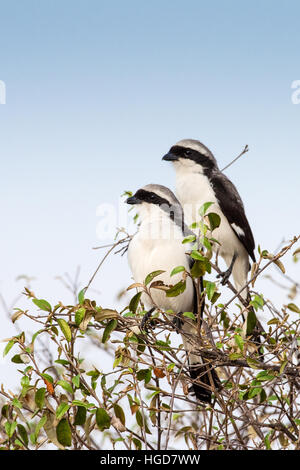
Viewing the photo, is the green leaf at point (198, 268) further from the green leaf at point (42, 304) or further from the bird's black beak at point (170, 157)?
the bird's black beak at point (170, 157)

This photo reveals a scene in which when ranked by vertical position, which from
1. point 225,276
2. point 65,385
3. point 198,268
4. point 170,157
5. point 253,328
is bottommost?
point 65,385

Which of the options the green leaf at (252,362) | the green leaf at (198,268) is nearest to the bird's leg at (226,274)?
the green leaf at (252,362)

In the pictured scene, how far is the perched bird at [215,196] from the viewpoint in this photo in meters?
5.29

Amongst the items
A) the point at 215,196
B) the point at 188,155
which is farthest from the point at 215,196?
the point at 188,155

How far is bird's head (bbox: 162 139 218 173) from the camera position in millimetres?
5332

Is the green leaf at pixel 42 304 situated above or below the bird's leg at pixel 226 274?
below

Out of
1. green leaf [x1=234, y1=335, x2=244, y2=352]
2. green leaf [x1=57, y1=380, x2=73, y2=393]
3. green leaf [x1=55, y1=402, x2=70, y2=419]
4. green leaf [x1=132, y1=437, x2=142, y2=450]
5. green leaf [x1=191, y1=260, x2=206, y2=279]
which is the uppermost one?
green leaf [x1=191, y1=260, x2=206, y2=279]

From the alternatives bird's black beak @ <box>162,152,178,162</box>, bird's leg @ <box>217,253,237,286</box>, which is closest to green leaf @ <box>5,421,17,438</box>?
bird's leg @ <box>217,253,237,286</box>

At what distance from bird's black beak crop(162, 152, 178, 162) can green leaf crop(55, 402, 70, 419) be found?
8.49ft

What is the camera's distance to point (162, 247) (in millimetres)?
4262

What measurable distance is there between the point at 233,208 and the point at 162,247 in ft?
4.55

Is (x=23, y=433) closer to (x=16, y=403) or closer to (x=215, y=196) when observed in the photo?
(x=16, y=403)

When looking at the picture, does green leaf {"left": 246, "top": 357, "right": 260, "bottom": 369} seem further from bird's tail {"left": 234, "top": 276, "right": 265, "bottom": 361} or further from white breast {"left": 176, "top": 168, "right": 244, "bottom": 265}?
white breast {"left": 176, "top": 168, "right": 244, "bottom": 265}
